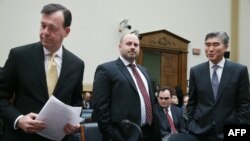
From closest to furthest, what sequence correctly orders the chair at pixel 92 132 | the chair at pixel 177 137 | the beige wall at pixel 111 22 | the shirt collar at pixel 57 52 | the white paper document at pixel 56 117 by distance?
the white paper document at pixel 56 117 → the shirt collar at pixel 57 52 → the chair at pixel 177 137 → the chair at pixel 92 132 → the beige wall at pixel 111 22

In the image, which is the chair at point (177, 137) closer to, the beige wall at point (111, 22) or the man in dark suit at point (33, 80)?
the man in dark suit at point (33, 80)

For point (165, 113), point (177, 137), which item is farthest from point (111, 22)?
point (177, 137)

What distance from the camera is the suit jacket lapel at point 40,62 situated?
1.94 metres

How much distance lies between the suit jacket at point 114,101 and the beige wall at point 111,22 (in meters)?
5.65

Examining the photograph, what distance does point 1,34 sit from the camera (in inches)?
315

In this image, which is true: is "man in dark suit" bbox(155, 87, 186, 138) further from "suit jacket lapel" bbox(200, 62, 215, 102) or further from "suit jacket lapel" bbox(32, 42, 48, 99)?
"suit jacket lapel" bbox(32, 42, 48, 99)

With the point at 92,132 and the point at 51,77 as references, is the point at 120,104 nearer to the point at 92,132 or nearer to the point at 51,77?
the point at 92,132

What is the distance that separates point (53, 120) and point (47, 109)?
101 millimetres

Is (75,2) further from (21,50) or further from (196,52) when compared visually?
(21,50)

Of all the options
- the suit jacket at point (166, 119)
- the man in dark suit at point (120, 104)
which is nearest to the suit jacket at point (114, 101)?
the man in dark suit at point (120, 104)

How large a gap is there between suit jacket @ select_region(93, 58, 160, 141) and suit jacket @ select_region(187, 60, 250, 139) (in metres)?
0.43

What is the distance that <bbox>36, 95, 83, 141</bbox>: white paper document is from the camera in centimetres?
182

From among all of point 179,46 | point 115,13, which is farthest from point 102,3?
point 179,46

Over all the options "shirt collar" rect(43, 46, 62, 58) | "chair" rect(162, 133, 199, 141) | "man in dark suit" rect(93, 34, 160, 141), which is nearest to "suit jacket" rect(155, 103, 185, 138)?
"man in dark suit" rect(93, 34, 160, 141)
